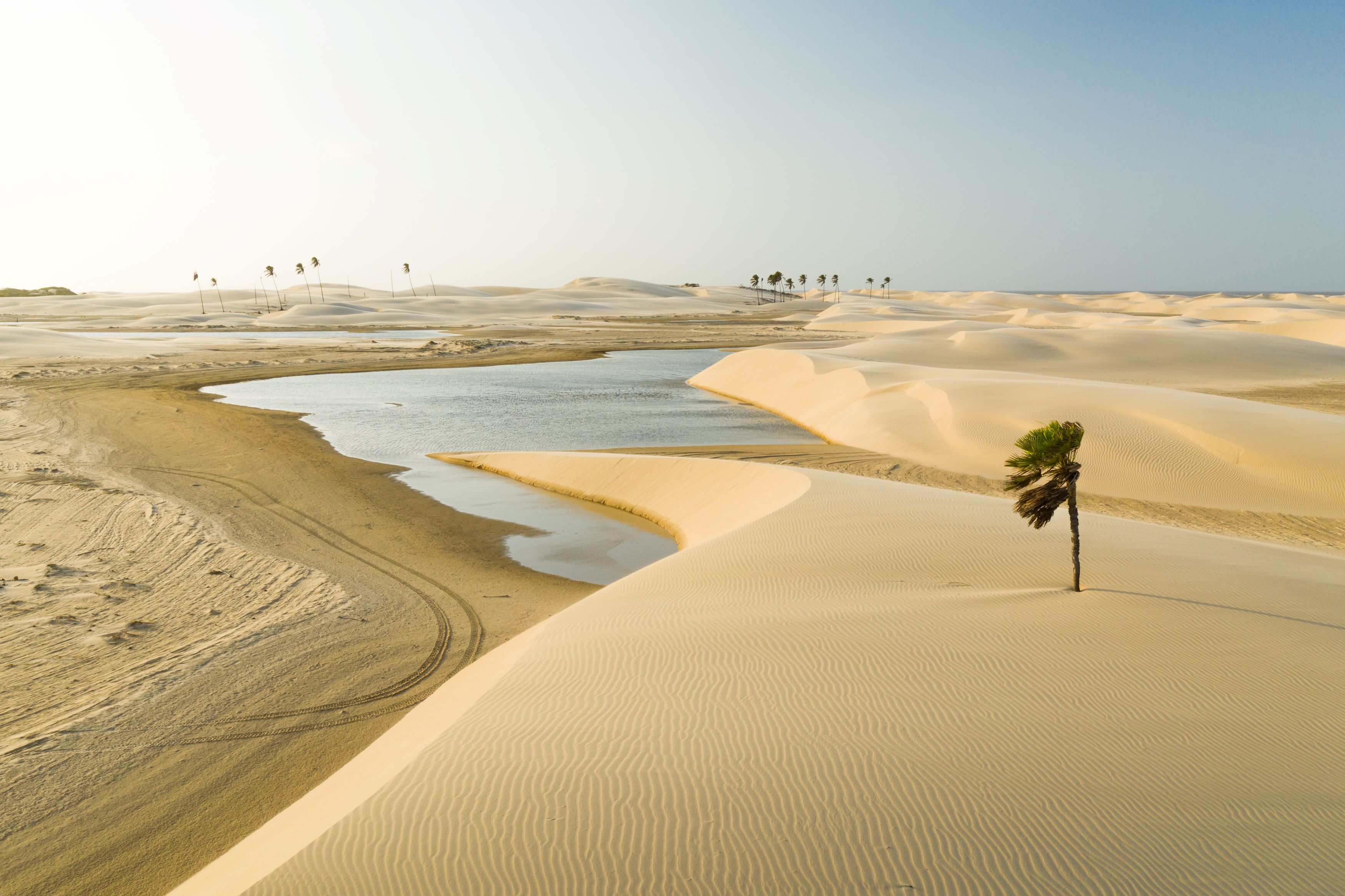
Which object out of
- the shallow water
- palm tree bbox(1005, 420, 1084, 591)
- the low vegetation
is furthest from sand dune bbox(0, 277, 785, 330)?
palm tree bbox(1005, 420, 1084, 591)

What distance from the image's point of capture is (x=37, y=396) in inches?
1186

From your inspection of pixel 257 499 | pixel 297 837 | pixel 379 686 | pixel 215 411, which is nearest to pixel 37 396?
→ pixel 215 411

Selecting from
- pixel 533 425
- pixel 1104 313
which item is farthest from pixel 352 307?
pixel 1104 313

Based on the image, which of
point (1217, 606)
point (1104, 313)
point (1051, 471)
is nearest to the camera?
point (1217, 606)

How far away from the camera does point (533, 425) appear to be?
Result: 1137 inches

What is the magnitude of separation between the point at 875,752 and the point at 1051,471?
210 inches

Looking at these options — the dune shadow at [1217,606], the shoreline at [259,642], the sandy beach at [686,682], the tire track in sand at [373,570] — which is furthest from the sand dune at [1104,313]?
the tire track in sand at [373,570]

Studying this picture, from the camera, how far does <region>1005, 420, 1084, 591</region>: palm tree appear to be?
9211 mm

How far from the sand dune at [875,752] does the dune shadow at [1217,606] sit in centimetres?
6

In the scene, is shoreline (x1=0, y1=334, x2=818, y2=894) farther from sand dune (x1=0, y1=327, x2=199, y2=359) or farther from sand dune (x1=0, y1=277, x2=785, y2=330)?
sand dune (x1=0, y1=277, x2=785, y2=330)

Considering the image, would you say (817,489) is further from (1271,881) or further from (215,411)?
(215,411)

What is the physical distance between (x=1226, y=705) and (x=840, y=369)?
90.2ft

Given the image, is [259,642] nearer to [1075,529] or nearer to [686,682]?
[686,682]

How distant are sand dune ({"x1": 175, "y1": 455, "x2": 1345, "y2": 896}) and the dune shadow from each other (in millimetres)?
55
